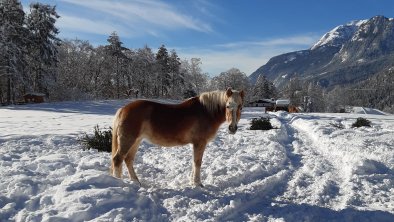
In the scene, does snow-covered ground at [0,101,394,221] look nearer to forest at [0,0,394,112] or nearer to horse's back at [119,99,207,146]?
horse's back at [119,99,207,146]

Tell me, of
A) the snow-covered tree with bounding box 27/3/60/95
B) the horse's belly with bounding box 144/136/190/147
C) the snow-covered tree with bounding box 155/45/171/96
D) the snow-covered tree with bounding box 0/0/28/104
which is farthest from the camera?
the snow-covered tree with bounding box 155/45/171/96

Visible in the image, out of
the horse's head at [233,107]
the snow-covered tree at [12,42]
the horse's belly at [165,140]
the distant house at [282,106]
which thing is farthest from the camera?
the distant house at [282,106]

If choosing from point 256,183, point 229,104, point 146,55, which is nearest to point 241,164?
point 256,183

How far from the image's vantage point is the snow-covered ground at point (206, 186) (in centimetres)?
529

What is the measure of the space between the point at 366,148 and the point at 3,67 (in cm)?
3917

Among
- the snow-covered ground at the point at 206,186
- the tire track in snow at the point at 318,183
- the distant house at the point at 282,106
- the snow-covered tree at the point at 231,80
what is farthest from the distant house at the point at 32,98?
the snow-covered tree at the point at 231,80

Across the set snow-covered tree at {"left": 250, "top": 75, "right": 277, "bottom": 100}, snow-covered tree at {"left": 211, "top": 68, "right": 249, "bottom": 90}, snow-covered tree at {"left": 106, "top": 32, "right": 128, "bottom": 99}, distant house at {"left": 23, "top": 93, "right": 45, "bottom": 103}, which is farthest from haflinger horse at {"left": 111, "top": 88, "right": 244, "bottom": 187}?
snow-covered tree at {"left": 250, "top": 75, "right": 277, "bottom": 100}

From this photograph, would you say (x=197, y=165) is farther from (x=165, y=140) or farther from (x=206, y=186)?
(x=165, y=140)

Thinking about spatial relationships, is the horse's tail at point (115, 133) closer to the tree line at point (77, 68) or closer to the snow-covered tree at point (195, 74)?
the tree line at point (77, 68)

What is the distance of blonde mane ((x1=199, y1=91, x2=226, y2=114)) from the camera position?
6.77 m

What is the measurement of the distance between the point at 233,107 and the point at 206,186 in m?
1.56

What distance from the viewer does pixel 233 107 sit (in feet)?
20.8

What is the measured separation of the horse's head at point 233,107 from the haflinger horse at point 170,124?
0.05 metres

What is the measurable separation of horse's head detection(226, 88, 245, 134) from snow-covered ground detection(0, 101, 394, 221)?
1141 millimetres
